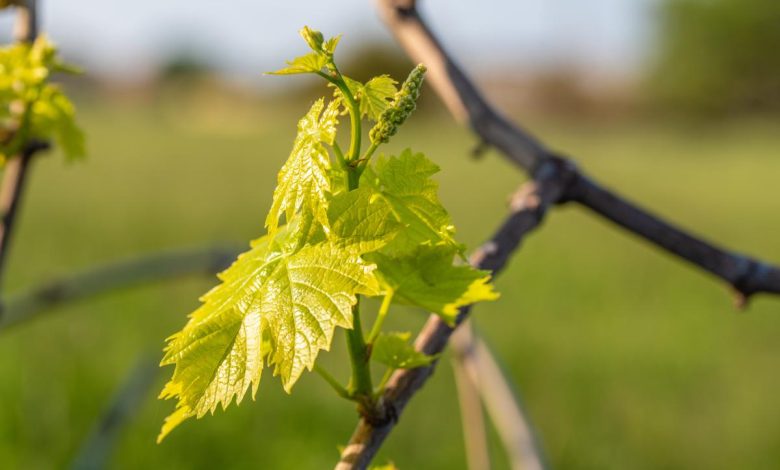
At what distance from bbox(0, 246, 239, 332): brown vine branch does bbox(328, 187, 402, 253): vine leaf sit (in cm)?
80

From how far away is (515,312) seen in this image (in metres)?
3.97

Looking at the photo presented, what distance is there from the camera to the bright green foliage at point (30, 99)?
29.2 inches

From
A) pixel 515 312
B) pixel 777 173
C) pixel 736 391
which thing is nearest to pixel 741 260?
pixel 736 391

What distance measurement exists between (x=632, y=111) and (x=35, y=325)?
25.3m

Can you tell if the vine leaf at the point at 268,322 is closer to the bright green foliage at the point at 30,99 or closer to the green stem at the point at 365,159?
the green stem at the point at 365,159

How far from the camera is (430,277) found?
44cm

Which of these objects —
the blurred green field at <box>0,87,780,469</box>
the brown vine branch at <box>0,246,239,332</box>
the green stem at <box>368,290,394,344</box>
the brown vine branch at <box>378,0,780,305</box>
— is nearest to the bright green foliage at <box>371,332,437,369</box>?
the green stem at <box>368,290,394,344</box>

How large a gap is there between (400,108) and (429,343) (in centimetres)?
19

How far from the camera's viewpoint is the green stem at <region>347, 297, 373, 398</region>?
0.44 meters

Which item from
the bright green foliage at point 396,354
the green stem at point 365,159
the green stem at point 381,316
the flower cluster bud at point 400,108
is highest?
the flower cluster bud at point 400,108

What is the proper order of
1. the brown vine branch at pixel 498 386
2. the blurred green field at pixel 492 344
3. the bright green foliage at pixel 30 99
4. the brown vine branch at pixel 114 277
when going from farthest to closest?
the blurred green field at pixel 492 344 → the brown vine branch at pixel 498 386 → the brown vine branch at pixel 114 277 → the bright green foliage at pixel 30 99

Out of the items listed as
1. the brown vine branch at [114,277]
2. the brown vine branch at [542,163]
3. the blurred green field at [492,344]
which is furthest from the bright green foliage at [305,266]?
the blurred green field at [492,344]

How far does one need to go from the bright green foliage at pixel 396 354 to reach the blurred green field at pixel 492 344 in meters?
1.08

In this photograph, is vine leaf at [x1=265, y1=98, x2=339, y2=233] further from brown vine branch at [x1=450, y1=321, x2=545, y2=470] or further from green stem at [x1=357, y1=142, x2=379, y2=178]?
brown vine branch at [x1=450, y1=321, x2=545, y2=470]
